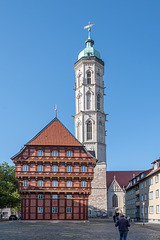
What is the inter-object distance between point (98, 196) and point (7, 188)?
21879 mm

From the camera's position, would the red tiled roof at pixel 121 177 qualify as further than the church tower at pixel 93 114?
Yes

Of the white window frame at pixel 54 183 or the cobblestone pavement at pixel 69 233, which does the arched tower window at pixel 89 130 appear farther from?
the cobblestone pavement at pixel 69 233

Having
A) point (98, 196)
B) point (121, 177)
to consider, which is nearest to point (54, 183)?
point (98, 196)

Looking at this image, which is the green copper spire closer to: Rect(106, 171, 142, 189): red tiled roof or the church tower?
the church tower

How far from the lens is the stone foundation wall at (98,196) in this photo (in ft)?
252

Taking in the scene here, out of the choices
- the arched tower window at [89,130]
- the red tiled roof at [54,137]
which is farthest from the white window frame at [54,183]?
the arched tower window at [89,130]

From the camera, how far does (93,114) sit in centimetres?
8362

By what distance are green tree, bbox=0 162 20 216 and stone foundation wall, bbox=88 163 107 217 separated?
59.8 feet

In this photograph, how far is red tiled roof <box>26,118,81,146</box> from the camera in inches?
2106

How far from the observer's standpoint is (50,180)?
51406 mm

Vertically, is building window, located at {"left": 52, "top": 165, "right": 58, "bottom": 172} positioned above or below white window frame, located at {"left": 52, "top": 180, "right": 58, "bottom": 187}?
above

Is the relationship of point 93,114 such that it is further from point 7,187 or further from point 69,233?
point 69,233

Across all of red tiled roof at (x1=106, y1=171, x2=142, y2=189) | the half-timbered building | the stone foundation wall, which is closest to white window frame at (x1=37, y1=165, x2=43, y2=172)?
the half-timbered building

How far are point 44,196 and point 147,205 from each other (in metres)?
18.2
